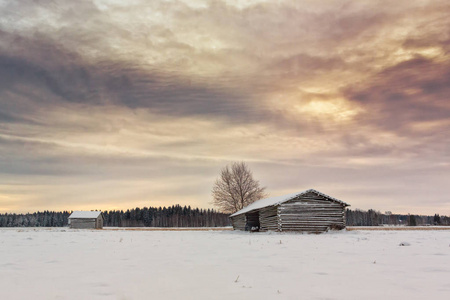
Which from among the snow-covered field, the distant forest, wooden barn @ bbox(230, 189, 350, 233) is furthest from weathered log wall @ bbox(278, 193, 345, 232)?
the distant forest

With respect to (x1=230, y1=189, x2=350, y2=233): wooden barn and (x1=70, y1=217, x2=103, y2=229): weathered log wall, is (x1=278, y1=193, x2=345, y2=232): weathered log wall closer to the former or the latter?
(x1=230, y1=189, x2=350, y2=233): wooden barn

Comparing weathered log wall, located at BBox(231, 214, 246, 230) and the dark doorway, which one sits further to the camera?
weathered log wall, located at BBox(231, 214, 246, 230)

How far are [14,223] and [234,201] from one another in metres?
159

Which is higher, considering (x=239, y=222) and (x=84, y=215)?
(x=84, y=215)

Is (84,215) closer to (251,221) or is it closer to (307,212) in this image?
(251,221)

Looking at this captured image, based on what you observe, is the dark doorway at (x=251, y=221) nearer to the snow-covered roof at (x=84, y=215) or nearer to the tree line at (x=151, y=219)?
the snow-covered roof at (x=84, y=215)

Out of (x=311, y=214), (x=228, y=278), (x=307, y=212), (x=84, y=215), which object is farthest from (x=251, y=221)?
(x=84, y=215)

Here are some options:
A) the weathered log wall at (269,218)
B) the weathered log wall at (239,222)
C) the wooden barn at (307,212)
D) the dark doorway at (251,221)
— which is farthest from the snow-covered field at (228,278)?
the weathered log wall at (239,222)

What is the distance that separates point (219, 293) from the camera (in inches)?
224

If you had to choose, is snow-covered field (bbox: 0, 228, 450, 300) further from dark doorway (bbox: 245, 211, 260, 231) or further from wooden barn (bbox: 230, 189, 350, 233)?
dark doorway (bbox: 245, 211, 260, 231)

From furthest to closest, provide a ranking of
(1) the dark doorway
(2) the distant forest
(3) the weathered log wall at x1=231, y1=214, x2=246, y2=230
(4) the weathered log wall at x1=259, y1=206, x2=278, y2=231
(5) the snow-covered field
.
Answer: (2) the distant forest, (3) the weathered log wall at x1=231, y1=214, x2=246, y2=230, (1) the dark doorway, (4) the weathered log wall at x1=259, y1=206, x2=278, y2=231, (5) the snow-covered field

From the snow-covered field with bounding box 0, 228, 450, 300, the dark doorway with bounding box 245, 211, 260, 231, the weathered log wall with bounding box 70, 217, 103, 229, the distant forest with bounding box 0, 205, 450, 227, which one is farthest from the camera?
the distant forest with bounding box 0, 205, 450, 227

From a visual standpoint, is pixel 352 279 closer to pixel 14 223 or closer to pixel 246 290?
pixel 246 290

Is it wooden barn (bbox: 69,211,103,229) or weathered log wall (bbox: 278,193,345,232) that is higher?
weathered log wall (bbox: 278,193,345,232)
